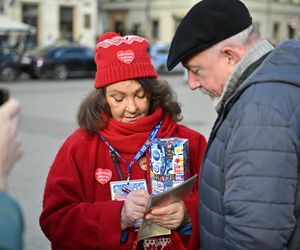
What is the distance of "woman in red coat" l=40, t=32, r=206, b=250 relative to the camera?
234cm

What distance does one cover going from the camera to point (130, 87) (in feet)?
8.46

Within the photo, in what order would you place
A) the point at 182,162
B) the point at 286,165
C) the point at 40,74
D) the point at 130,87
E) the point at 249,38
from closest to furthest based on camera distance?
the point at 286,165, the point at 249,38, the point at 182,162, the point at 130,87, the point at 40,74

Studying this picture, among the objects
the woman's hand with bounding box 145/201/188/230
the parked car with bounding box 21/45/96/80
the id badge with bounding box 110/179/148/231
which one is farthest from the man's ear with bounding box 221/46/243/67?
the parked car with bounding box 21/45/96/80

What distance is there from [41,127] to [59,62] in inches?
512

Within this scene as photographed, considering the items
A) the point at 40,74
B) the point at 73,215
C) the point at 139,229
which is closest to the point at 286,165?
the point at 139,229

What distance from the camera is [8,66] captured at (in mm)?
21812

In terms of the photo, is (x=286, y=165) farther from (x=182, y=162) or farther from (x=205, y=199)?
(x=182, y=162)

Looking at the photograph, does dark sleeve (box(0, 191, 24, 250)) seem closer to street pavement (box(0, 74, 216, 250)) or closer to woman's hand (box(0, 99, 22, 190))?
woman's hand (box(0, 99, 22, 190))

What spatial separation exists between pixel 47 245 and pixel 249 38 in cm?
351

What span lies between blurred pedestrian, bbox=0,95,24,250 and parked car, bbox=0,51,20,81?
20.7 m

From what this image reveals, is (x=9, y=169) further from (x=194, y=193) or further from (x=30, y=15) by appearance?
(x=30, y=15)

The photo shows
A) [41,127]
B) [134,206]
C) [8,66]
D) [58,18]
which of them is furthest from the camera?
[58,18]

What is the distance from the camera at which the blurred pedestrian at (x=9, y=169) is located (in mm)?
1294

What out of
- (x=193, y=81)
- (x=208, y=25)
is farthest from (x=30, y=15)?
(x=208, y=25)
